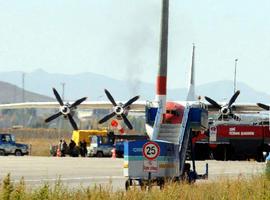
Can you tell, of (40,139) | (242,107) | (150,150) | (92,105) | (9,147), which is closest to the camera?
(150,150)

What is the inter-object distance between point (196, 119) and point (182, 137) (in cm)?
81

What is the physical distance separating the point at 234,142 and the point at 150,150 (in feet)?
115

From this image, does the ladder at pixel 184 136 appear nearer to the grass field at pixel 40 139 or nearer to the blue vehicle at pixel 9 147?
the blue vehicle at pixel 9 147

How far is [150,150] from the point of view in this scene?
70.2ft

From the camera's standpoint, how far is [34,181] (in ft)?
84.6

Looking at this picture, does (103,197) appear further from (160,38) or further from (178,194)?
(160,38)

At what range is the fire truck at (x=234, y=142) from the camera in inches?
2162

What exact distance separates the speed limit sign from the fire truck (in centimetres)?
3320

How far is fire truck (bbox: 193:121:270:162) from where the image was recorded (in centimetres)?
5491

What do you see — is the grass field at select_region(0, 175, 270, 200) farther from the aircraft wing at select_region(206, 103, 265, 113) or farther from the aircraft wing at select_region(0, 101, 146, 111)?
the aircraft wing at select_region(0, 101, 146, 111)

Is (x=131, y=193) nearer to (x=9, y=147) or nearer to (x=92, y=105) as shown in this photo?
(x=9, y=147)

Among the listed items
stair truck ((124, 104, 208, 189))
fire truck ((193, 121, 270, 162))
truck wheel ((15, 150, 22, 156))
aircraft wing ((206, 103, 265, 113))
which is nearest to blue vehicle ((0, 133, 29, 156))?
truck wheel ((15, 150, 22, 156))

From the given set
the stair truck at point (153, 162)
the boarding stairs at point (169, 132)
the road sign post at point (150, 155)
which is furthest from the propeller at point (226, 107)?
the road sign post at point (150, 155)

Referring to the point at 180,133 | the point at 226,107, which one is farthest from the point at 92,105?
the point at 180,133
